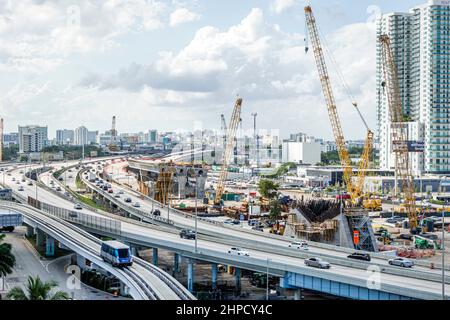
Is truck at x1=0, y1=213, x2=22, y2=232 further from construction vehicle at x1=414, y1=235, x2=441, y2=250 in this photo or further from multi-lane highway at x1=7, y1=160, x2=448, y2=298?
construction vehicle at x1=414, y1=235, x2=441, y2=250

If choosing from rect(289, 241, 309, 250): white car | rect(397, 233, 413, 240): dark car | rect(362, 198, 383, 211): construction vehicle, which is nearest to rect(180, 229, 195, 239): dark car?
rect(289, 241, 309, 250): white car

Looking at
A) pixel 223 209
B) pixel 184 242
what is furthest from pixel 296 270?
pixel 223 209

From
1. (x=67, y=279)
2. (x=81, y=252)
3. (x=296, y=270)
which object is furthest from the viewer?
(x=67, y=279)

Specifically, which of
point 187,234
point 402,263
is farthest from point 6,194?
point 402,263

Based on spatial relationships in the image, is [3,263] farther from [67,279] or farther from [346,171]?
[346,171]

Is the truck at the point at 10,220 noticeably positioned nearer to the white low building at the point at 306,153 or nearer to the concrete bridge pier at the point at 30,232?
the concrete bridge pier at the point at 30,232

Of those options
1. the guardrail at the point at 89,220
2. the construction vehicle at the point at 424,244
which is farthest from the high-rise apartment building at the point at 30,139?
the construction vehicle at the point at 424,244

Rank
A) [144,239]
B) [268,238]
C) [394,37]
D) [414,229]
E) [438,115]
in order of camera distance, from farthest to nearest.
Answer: [394,37]
[438,115]
[414,229]
[268,238]
[144,239]
